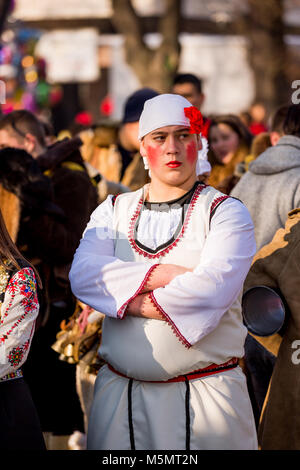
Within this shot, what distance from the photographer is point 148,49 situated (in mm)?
18578

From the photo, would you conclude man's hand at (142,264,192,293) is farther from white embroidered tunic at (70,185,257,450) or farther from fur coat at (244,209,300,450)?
fur coat at (244,209,300,450)

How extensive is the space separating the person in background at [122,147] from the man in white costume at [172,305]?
2.28 m

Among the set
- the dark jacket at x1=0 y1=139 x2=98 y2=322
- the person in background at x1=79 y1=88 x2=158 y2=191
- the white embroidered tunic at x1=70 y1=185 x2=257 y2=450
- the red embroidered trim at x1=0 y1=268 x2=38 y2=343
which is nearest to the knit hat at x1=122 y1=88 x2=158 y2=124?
the person in background at x1=79 y1=88 x2=158 y2=191

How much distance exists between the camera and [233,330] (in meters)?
3.39

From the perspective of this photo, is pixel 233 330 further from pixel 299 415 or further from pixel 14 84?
pixel 14 84

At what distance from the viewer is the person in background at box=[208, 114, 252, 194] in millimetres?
6650

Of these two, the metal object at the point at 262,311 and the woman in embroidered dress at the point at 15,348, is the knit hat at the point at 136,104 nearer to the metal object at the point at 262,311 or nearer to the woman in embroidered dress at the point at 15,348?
the metal object at the point at 262,311

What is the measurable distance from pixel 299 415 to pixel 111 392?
3.54 feet

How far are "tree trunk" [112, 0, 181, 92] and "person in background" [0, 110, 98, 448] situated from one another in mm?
12552

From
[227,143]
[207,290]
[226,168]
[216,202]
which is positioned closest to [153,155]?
[216,202]

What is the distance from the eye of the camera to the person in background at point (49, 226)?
16.2 feet

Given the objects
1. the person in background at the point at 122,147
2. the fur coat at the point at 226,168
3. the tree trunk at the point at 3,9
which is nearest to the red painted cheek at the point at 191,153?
the person in background at the point at 122,147

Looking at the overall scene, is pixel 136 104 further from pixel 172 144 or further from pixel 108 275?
pixel 108 275
